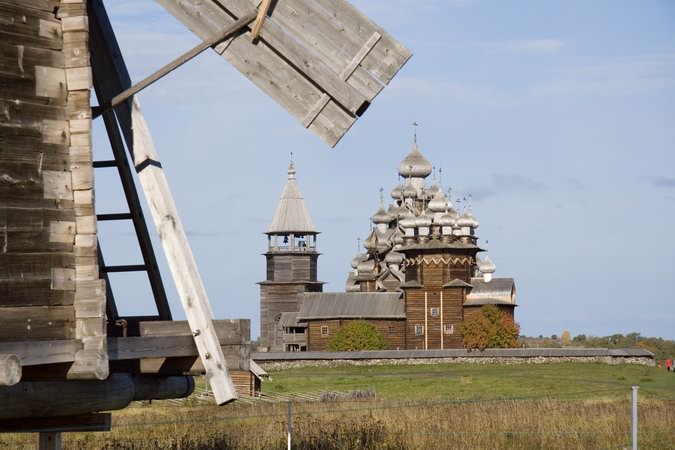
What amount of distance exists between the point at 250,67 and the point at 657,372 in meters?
51.9

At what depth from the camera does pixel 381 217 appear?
102 m

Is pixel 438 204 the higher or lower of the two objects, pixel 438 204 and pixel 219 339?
the higher

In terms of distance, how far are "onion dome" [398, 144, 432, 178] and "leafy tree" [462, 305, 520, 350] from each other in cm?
2330

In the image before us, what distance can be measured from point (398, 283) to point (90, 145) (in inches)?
3460

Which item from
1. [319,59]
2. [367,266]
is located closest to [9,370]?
[319,59]

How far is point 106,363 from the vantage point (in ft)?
25.4

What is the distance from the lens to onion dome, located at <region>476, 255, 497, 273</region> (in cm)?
9199

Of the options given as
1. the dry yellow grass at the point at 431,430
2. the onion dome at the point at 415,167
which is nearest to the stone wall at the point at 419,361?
the onion dome at the point at 415,167

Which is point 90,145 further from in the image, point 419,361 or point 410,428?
point 419,361

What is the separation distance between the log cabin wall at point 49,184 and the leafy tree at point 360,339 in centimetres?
7612

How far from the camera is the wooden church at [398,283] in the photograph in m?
84.2

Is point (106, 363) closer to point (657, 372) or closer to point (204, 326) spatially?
point (204, 326)

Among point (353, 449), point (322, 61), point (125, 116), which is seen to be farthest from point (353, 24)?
point (353, 449)

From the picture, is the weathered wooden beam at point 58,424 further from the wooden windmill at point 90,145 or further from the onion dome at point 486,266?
the onion dome at point 486,266
